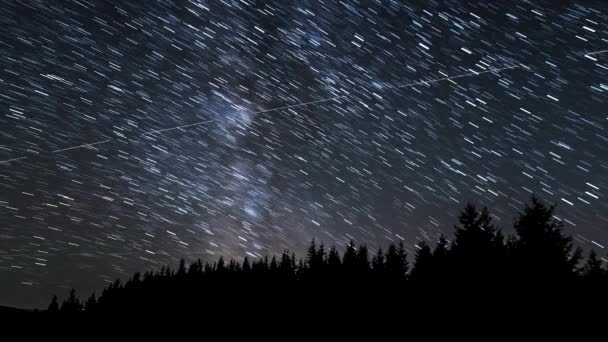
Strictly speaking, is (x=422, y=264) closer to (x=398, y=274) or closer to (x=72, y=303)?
(x=398, y=274)

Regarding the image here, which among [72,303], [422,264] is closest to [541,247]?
[422,264]

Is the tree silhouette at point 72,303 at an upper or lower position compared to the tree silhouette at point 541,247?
lower

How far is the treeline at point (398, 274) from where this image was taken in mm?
14172

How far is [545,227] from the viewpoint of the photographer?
1475 centimetres

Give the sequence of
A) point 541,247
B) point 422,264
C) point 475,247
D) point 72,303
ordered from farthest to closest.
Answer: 1. point 72,303
2. point 422,264
3. point 475,247
4. point 541,247

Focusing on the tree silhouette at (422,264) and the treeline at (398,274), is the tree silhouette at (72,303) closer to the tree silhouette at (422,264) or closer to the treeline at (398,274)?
the treeline at (398,274)

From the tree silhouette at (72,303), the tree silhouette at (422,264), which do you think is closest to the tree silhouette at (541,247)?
the tree silhouette at (422,264)

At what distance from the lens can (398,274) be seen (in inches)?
1380

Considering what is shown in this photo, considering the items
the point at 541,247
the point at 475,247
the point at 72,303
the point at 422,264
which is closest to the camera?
the point at 541,247

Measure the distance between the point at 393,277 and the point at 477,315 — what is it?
62.9ft

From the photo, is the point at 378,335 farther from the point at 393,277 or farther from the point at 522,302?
the point at 522,302

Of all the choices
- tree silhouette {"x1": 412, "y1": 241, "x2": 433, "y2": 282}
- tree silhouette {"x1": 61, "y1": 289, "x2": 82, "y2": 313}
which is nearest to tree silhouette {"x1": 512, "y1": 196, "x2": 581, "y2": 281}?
tree silhouette {"x1": 412, "y1": 241, "x2": 433, "y2": 282}

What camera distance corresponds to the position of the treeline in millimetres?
14172

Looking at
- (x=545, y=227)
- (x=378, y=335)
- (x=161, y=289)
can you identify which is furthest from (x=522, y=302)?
(x=161, y=289)
